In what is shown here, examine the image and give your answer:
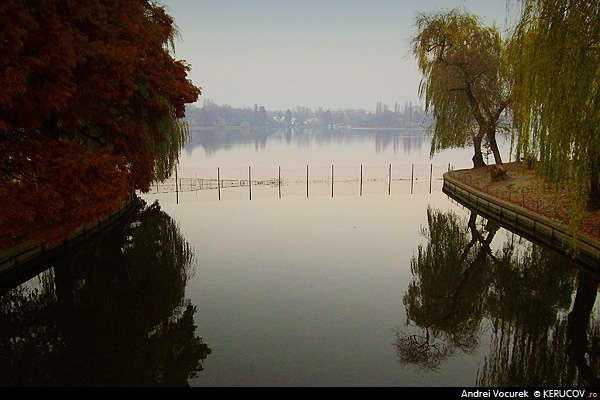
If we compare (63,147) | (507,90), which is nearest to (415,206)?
(507,90)

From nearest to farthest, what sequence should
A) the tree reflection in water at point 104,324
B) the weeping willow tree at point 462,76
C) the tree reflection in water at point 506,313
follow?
the tree reflection in water at point 104,324
the tree reflection in water at point 506,313
the weeping willow tree at point 462,76

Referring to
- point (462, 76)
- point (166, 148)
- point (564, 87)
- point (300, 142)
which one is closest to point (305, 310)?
point (564, 87)

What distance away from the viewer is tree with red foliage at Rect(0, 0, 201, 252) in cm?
1005

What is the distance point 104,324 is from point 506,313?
9935 mm

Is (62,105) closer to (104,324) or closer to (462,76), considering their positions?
(104,324)

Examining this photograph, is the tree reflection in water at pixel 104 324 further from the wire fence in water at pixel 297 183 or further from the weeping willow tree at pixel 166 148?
the wire fence in water at pixel 297 183

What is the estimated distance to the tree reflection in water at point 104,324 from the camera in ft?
29.4

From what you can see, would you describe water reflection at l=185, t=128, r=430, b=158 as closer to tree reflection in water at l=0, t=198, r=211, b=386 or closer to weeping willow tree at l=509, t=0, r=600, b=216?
tree reflection in water at l=0, t=198, r=211, b=386

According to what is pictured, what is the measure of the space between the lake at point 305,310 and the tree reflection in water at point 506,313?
0.05 meters

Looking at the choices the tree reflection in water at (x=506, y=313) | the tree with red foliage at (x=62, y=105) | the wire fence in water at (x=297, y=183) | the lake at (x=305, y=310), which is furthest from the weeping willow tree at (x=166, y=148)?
the tree reflection in water at (x=506, y=313)

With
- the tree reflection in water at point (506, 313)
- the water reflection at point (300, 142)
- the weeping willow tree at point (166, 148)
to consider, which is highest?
the weeping willow tree at point (166, 148)

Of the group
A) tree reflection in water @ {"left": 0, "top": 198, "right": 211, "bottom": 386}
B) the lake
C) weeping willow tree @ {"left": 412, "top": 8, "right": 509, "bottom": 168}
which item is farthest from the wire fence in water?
tree reflection in water @ {"left": 0, "top": 198, "right": 211, "bottom": 386}

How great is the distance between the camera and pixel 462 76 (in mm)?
31141

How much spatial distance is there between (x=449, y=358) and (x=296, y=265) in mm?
7091
